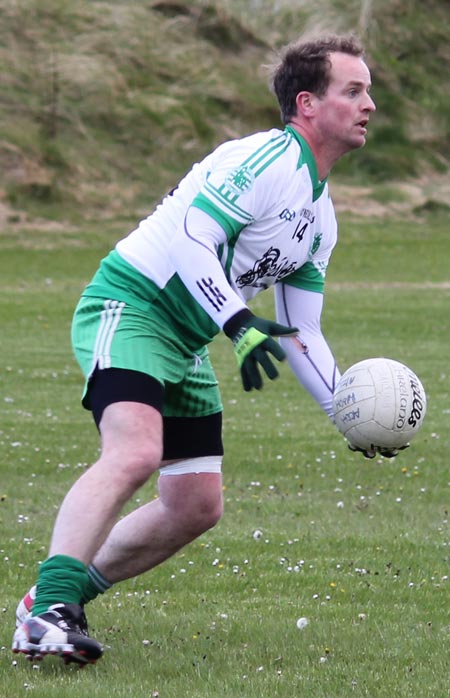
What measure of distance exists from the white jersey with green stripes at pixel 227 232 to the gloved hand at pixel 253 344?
0.20 ft

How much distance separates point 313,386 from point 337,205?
2986 cm

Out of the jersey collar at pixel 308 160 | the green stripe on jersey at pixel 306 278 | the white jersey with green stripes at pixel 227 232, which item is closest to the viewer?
the white jersey with green stripes at pixel 227 232

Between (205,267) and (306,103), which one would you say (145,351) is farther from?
(306,103)

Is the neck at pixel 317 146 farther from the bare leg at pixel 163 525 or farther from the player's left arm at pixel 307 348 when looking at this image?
the bare leg at pixel 163 525

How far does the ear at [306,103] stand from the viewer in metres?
5.36

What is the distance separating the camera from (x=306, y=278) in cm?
583

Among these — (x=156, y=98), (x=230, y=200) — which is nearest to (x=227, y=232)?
(x=230, y=200)

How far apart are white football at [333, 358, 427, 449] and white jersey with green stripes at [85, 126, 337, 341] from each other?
1.80ft

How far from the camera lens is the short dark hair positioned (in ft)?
17.6

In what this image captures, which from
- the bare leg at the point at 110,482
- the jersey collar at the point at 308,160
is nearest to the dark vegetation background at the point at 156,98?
the jersey collar at the point at 308,160

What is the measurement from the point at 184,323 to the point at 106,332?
1.09 ft

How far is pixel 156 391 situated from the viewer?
5.01 metres

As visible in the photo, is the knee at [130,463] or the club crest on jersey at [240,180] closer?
the knee at [130,463]

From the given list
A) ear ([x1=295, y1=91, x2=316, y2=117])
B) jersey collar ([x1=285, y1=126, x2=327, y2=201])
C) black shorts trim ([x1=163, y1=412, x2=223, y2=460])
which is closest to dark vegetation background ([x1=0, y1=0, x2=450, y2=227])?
ear ([x1=295, y1=91, x2=316, y2=117])
